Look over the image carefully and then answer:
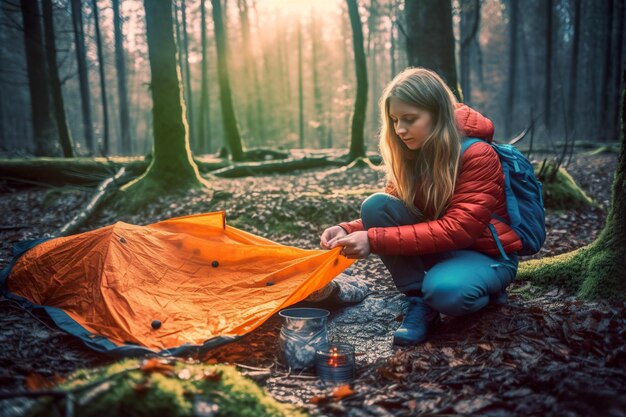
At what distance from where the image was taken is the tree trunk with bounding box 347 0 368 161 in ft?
35.0

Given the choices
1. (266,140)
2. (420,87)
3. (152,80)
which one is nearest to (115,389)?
(420,87)

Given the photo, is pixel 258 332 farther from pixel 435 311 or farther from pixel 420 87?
pixel 420 87

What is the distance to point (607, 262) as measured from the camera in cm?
274

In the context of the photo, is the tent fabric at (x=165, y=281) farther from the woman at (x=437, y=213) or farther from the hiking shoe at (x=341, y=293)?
the woman at (x=437, y=213)

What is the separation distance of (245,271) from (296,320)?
1009 millimetres

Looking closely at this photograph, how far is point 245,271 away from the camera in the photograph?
3.36 metres

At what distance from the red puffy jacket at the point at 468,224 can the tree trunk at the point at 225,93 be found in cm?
1025

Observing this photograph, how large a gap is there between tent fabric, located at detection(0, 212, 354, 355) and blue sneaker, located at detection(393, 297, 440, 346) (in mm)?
498

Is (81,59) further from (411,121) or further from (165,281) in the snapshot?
(411,121)

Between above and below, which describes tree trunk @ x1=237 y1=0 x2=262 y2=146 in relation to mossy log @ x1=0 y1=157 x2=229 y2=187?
above

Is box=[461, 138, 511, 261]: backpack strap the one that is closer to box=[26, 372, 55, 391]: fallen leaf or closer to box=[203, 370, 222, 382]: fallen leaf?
box=[203, 370, 222, 382]: fallen leaf

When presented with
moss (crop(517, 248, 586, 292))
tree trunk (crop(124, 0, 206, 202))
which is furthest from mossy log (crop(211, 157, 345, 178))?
moss (crop(517, 248, 586, 292))

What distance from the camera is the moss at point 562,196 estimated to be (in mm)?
6055

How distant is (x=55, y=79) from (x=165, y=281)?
10.3m
